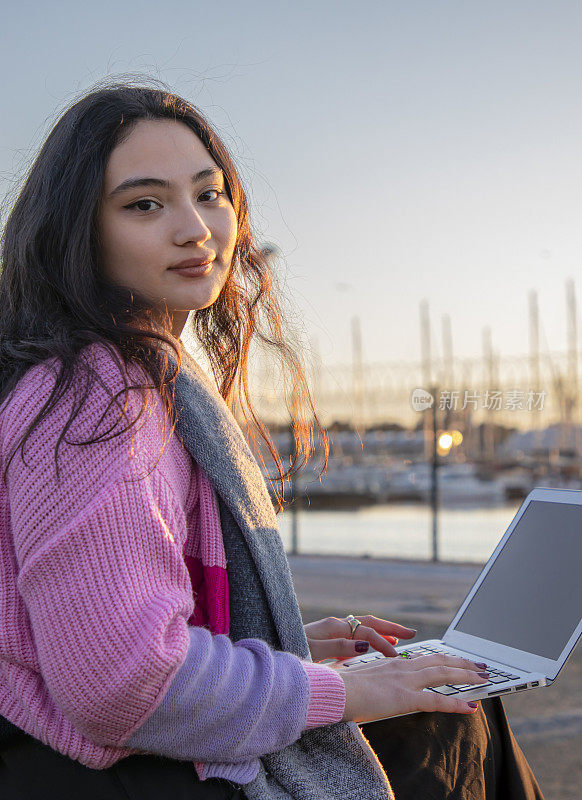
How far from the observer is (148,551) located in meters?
1.22

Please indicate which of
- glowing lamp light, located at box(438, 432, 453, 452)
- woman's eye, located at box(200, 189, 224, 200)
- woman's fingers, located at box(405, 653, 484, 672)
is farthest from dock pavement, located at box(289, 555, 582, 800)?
glowing lamp light, located at box(438, 432, 453, 452)

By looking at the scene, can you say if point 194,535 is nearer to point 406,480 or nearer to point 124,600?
point 124,600

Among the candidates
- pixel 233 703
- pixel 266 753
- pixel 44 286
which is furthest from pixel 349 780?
pixel 44 286

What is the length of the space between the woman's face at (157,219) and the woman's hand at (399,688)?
28.7 inches

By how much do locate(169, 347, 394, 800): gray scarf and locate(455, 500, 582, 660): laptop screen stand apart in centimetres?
52

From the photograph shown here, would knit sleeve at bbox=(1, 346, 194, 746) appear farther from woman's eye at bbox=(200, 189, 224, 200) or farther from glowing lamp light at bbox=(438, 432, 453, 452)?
glowing lamp light at bbox=(438, 432, 453, 452)

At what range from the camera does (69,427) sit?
4.13 ft

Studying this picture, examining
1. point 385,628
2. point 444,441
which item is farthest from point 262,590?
point 444,441

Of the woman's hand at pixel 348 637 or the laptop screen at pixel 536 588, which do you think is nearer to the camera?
the laptop screen at pixel 536 588

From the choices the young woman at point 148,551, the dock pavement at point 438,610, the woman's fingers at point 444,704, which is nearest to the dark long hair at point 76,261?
the young woman at point 148,551

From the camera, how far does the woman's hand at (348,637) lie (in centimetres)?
189

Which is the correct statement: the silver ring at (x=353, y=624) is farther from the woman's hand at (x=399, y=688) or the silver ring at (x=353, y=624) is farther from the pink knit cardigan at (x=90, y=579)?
the pink knit cardigan at (x=90, y=579)

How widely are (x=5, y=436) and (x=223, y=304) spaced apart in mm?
917

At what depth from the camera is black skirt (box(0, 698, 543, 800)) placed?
4.27 feet
